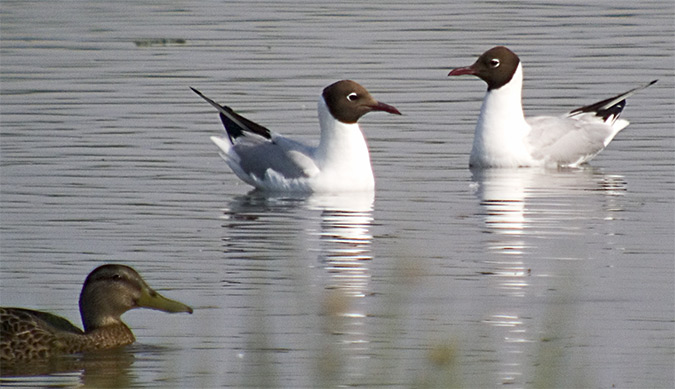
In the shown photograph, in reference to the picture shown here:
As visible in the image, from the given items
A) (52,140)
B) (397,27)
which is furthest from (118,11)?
(52,140)

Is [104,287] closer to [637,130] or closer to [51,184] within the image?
[51,184]

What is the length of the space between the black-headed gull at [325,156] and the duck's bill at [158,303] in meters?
5.30

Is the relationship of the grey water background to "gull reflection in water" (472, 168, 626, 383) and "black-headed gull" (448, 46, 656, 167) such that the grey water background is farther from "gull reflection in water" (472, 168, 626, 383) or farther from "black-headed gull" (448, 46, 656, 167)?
"black-headed gull" (448, 46, 656, 167)

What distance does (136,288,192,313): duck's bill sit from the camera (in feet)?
31.6

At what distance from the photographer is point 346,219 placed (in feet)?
44.7

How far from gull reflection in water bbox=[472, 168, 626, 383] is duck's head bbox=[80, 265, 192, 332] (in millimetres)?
1790

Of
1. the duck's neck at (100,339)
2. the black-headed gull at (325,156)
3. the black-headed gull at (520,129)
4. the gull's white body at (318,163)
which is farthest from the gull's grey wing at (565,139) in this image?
the duck's neck at (100,339)

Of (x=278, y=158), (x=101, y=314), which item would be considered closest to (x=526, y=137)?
(x=278, y=158)

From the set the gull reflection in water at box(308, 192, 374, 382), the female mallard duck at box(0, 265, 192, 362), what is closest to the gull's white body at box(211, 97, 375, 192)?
the gull reflection in water at box(308, 192, 374, 382)

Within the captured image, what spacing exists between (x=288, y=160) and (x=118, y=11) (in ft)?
54.8

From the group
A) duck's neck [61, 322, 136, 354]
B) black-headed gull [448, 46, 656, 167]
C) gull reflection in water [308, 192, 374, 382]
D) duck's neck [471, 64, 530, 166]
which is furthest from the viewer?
black-headed gull [448, 46, 656, 167]

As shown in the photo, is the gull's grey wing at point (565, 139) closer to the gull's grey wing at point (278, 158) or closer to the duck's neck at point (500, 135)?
the duck's neck at point (500, 135)

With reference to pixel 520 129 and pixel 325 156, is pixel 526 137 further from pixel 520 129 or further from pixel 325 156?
pixel 325 156

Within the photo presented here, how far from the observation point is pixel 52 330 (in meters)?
9.52
